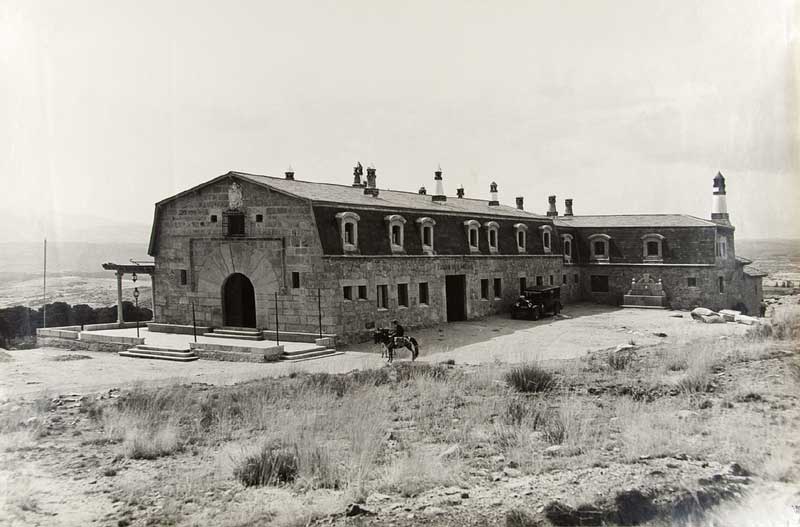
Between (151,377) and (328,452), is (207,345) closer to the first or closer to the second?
(151,377)

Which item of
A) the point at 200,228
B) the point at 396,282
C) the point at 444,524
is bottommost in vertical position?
the point at 444,524

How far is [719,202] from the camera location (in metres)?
40.9

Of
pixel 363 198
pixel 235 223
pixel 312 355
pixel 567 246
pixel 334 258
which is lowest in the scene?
pixel 312 355

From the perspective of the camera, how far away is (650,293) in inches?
1539

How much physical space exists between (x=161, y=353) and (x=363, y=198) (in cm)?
1067

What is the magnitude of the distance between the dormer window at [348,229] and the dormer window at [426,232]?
433 centimetres

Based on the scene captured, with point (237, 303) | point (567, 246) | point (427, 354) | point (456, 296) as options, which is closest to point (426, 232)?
point (456, 296)

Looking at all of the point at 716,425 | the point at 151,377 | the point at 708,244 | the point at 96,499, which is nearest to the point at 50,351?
the point at 151,377

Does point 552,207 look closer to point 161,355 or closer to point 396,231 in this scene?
point 396,231

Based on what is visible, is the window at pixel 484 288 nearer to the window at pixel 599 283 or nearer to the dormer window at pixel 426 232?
the dormer window at pixel 426 232

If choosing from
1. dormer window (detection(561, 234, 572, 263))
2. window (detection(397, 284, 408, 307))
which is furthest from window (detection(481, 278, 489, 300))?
dormer window (detection(561, 234, 572, 263))

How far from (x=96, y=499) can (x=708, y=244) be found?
36448 mm

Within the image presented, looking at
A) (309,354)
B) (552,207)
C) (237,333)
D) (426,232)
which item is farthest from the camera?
(552,207)

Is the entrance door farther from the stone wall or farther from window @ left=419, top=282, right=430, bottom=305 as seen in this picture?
window @ left=419, top=282, right=430, bottom=305
